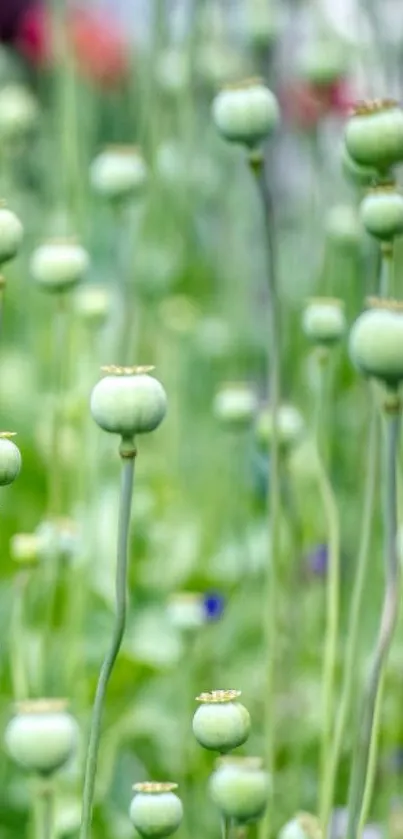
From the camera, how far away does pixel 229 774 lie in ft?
2.01

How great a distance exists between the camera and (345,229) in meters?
1.21

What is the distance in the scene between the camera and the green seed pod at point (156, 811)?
1.95ft

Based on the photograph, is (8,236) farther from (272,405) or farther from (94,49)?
(94,49)

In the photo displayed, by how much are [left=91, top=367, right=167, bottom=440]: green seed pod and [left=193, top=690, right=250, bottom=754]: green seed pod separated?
0.33ft

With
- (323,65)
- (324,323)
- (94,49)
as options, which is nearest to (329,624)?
(324,323)

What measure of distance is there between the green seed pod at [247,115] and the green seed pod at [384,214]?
0.31 feet

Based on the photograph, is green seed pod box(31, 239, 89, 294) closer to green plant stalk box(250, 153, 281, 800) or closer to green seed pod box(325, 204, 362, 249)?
green plant stalk box(250, 153, 281, 800)

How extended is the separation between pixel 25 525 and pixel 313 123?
0.40 meters

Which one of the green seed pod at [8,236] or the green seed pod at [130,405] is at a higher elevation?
the green seed pod at [8,236]

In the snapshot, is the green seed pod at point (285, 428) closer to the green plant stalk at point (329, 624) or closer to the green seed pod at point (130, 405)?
the green plant stalk at point (329, 624)

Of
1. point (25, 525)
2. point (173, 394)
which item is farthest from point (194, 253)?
point (25, 525)

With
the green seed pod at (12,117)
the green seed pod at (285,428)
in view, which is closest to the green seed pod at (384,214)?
the green seed pod at (285,428)

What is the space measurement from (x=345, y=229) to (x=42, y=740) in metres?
0.66

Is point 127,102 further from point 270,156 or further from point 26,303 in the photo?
point 26,303
